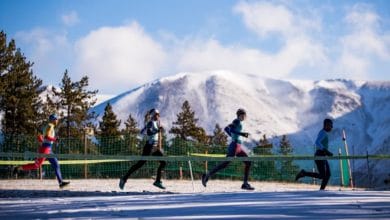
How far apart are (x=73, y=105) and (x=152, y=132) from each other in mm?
42418

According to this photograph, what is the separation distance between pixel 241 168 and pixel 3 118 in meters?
24.1

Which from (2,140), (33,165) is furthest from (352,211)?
(2,140)

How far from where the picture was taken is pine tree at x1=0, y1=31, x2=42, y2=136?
141 feet

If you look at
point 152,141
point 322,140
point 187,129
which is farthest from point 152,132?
point 187,129

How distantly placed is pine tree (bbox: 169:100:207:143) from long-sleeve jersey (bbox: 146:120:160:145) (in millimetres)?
52287

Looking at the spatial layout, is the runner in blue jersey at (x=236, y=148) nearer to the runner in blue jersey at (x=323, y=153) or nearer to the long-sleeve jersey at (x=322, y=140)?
the runner in blue jersey at (x=323, y=153)

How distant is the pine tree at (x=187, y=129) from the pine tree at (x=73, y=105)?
46.5ft

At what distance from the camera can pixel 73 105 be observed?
5191cm

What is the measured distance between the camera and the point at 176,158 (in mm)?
10992

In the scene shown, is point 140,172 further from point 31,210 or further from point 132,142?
point 31,210

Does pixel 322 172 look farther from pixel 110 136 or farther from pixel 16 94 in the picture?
pixel 16 94

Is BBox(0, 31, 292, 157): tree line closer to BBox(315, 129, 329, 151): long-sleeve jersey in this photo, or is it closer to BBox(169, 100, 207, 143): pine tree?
BBox(169, 100, 207, 143): pine tree

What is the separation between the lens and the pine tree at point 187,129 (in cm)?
6421

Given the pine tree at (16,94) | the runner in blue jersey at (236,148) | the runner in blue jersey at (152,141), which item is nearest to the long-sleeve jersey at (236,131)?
the runner in blue jersey at (236,148)
